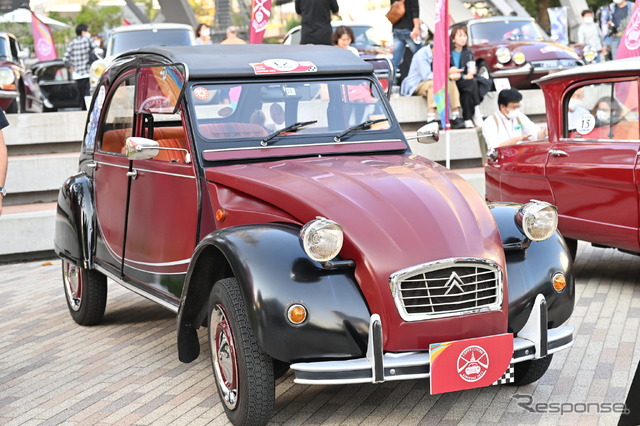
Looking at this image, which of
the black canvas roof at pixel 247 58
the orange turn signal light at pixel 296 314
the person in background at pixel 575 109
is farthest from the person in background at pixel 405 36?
the orange turn signal light at pixel 296 314

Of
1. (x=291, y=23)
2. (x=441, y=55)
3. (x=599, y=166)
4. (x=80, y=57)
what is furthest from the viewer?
(x=291, y=23)

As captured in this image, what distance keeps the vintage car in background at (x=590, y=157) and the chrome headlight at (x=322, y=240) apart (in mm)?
3947

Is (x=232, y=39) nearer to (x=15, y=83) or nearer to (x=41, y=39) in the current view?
(x=15, y=83)

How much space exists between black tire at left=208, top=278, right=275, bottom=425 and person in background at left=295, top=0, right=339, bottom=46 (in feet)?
33.8

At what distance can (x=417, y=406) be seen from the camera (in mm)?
5414

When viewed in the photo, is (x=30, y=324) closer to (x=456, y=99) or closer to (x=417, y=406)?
(x=417, y=406)

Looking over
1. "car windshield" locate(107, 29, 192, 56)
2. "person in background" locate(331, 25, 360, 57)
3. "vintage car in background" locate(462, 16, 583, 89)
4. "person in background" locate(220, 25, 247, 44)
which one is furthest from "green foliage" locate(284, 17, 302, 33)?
"person in background" locate(331, 25, 360, 57)

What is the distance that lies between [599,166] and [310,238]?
→ 4233 mm

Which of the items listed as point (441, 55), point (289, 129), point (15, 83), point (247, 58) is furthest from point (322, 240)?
point (15, 83)

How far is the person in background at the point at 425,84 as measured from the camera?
1523 cm

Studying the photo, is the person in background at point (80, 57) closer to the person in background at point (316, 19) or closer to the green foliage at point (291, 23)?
the person in background at point (316, 19)

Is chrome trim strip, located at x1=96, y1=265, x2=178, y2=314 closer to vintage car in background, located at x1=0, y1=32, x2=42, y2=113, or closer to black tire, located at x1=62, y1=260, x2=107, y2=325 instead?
black tire, located at x1=62, y1=260, x2=107, y2=325

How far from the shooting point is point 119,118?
24.0 ft

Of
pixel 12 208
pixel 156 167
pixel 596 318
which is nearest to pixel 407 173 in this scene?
pixel 156 167
